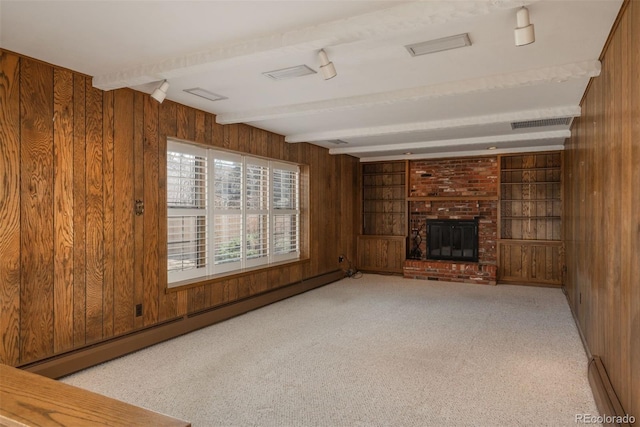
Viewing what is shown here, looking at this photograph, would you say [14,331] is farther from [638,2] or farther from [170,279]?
[638,2]

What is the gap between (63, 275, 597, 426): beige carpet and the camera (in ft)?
8.84

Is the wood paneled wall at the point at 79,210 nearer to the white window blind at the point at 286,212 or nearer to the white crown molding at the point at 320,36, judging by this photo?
the white crown molding at the point at 320,36

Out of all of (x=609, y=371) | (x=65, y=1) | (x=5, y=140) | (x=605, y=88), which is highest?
(x=65, y=1)

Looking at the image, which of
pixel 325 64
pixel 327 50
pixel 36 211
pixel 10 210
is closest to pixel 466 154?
pixel 327 50

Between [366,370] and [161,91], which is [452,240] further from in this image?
[161,91]

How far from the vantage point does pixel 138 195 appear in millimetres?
4039

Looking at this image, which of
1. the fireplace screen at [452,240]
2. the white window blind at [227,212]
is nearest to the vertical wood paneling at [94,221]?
the white window blind at [227,212]

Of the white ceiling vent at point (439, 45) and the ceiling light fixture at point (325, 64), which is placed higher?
the white ceiling vent at point (439, 45)

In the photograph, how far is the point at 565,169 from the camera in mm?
6832

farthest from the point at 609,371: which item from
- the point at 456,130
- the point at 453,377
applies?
the point at 456,130

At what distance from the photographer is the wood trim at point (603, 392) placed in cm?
235

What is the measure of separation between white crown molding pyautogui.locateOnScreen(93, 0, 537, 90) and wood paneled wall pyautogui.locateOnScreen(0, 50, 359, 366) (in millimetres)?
536

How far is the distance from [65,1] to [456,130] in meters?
5.01

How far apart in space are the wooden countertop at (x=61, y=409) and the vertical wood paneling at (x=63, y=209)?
7.83ft
